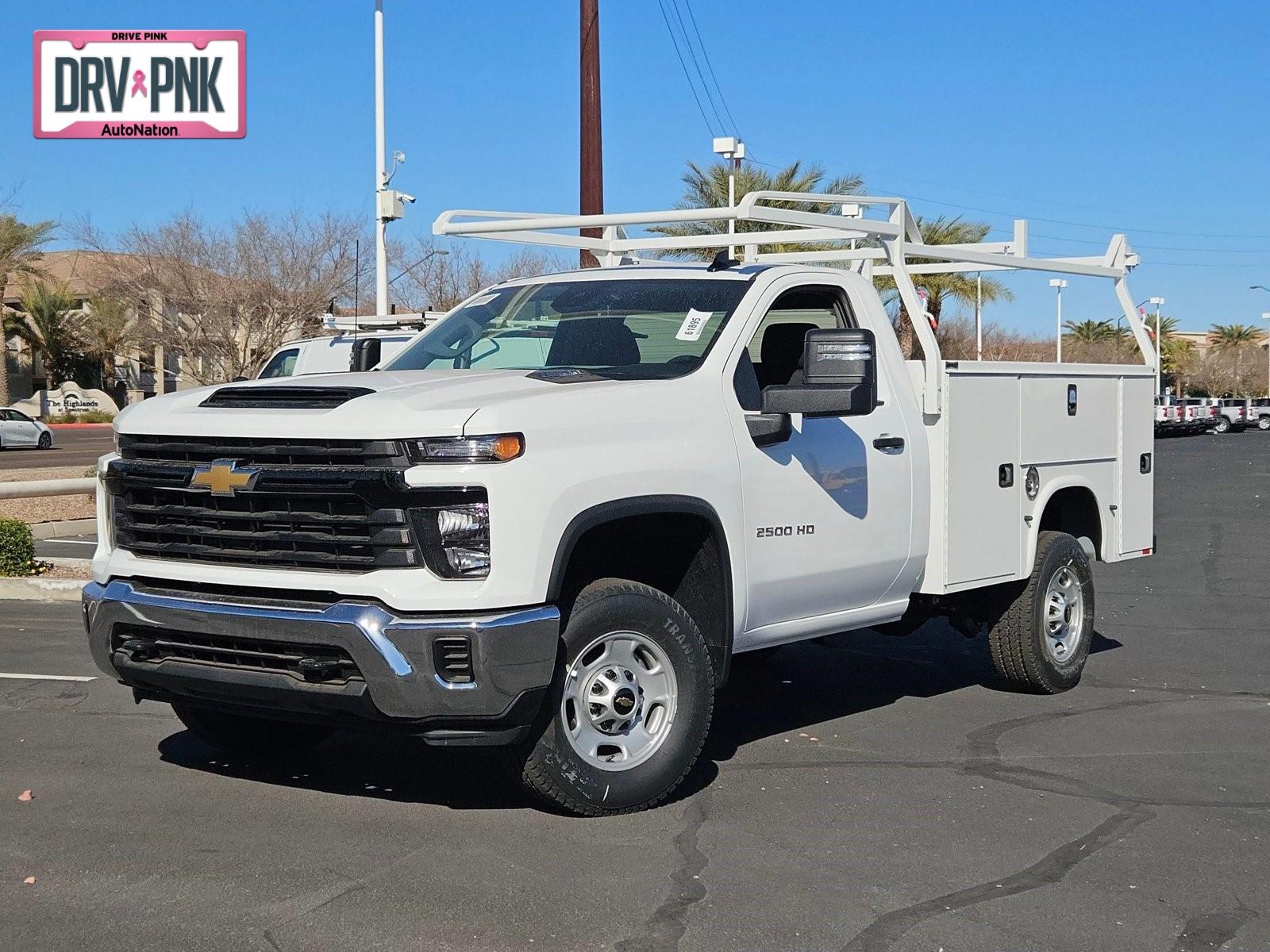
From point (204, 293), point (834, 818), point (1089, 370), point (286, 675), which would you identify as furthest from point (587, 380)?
point (204, 293)

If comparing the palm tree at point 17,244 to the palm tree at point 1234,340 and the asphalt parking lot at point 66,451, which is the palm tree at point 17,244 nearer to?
the asphalt parking lot at point 66,451

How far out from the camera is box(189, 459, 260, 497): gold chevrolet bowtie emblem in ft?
17.7

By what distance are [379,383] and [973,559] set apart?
3.34 metres

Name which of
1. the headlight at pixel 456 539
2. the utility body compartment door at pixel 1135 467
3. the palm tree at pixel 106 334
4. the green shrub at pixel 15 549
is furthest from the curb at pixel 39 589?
the palm tree at pixel 106 334

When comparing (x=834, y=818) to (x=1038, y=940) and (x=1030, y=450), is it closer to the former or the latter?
(x=1038, y=940)

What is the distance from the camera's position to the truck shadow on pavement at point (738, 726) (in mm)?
6207

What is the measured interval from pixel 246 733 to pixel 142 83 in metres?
15.6

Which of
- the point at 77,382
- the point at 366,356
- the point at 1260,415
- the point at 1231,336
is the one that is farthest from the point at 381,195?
the point at 1231,336

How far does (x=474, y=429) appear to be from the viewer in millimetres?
5156

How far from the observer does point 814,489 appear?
652 cm

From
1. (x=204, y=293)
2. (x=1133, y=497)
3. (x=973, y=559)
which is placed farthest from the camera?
(x=204, y=293)

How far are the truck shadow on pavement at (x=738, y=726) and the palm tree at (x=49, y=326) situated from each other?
200 ft

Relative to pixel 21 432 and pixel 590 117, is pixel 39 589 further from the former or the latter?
pixel 21 432

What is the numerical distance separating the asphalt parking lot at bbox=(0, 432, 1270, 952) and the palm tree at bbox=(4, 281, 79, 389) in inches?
2436
